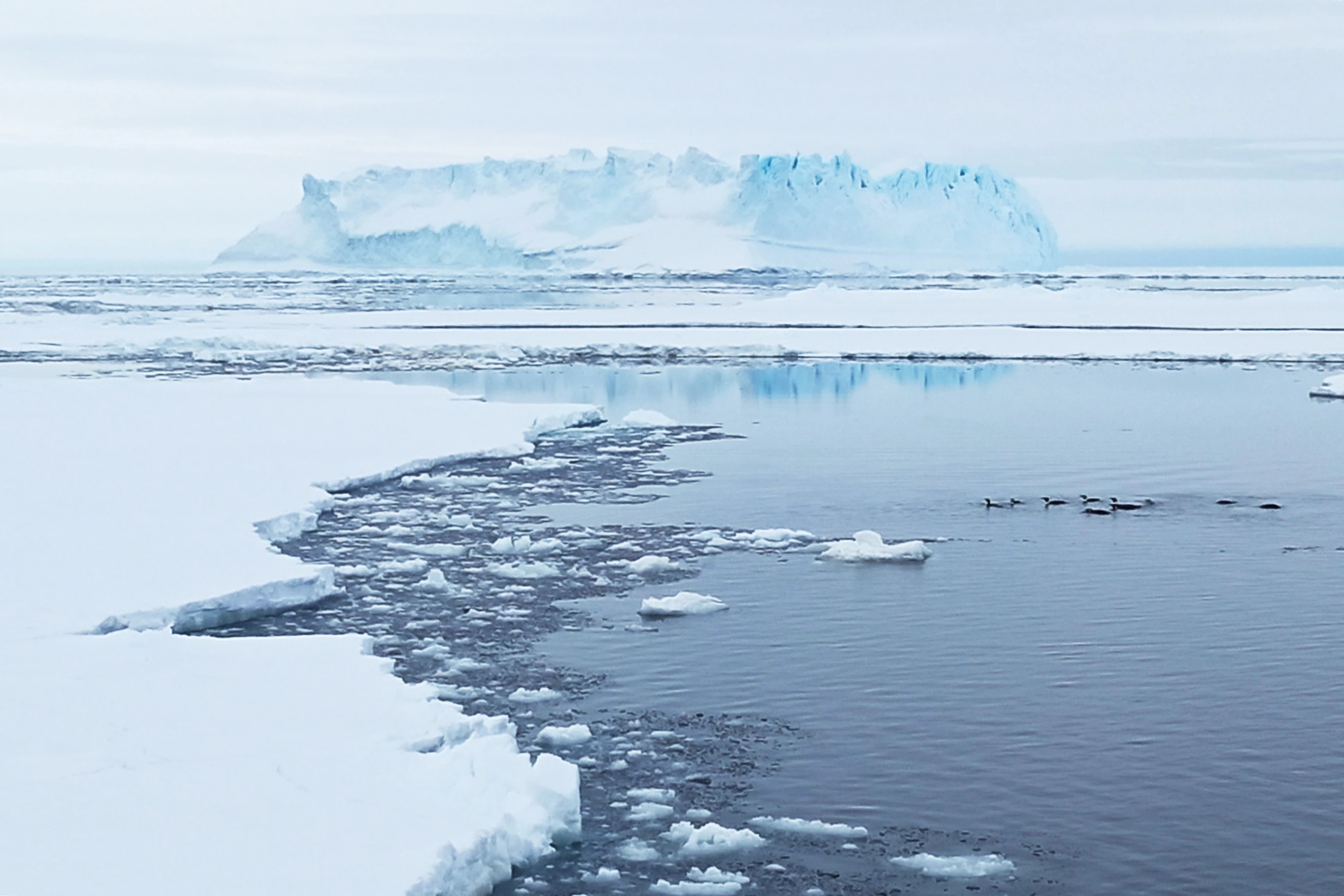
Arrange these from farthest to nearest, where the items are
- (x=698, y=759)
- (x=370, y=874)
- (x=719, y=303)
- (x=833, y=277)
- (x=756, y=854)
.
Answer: (x=833, y=277) < (x=719, y=303) < (x=698, y=759) < (x=756, y=854) < (x=370, y=874)

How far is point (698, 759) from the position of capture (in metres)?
6.18

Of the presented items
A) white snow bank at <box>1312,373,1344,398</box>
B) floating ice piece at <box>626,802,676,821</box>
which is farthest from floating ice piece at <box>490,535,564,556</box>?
white snow bank at <box>1312,373,1344,398</box>

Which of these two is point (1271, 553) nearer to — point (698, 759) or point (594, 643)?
point (594, 643)

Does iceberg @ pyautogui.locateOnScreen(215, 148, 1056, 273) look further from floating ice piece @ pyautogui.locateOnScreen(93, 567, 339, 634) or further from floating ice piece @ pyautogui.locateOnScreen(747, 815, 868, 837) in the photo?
floating ice piece @ pyautogui.locateOnScreen(747, 815, 868, 837)

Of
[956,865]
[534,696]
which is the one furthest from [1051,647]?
[956,865]

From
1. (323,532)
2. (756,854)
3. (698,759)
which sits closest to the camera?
(756,854)

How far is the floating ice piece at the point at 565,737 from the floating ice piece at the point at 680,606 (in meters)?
2.06

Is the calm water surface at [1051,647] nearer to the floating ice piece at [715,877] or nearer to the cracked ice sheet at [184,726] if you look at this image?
the floating ice piece at [715,877]

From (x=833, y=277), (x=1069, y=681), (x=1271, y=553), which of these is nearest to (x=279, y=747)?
(x=1069, y=681)

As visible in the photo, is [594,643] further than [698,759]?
Yes

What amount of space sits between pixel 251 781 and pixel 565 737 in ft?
4.62

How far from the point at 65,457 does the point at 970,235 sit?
51402mm

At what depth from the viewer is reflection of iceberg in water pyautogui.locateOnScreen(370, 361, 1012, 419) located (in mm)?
20250

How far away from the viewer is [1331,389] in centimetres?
1911
